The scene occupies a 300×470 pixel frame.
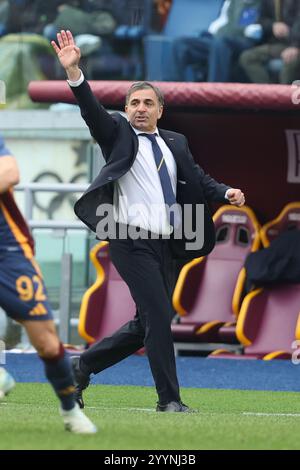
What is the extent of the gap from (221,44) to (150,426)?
12.2 m

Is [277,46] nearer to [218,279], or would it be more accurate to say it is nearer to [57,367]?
[218,279]

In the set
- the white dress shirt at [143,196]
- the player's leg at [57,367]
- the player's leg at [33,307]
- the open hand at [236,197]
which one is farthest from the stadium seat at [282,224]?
the player's leg at [33,307]

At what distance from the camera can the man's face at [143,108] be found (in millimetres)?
9219

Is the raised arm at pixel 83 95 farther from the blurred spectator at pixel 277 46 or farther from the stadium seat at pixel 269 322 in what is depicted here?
the blurred spectator at pixel 277 46

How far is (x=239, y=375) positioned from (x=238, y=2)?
7.61 metres

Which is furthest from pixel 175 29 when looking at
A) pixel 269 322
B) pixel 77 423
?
pixel 77 423

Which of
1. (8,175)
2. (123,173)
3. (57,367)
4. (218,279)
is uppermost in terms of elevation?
(8,175)

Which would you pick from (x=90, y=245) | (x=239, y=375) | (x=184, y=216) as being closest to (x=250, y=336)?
(x=239, y=375)

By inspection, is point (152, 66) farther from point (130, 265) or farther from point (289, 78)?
point (130, 265)

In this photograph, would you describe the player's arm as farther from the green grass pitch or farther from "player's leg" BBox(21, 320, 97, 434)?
the green grass pitch

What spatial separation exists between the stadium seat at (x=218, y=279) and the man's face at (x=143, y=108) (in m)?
5.18

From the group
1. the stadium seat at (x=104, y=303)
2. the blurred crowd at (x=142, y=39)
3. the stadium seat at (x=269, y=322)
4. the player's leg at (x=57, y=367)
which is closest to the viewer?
the player's leg at (x=57, y=367)

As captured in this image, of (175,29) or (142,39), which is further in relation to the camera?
(142,39)

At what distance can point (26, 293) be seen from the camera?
675 cm
